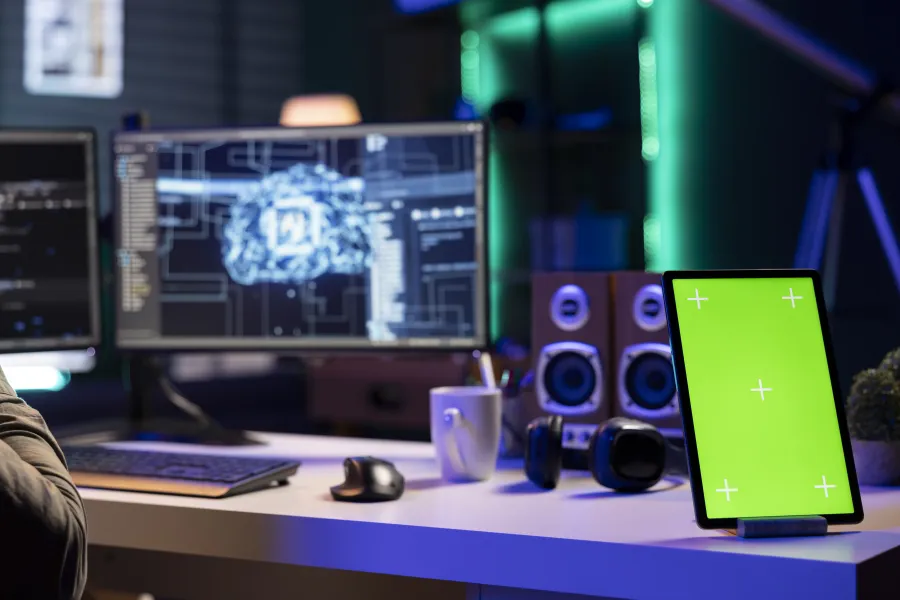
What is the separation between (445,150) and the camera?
1.53 m

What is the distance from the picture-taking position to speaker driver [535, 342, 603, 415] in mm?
1345

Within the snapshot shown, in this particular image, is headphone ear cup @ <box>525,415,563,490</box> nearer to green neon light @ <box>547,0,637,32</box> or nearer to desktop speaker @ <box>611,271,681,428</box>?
desktop speaker @ <box>611,271,681,428</box>

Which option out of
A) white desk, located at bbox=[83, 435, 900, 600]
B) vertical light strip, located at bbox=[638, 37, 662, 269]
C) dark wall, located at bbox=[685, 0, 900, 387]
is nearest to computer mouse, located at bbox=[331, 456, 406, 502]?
white desk, located at bbox=[83, 435, 900, 600]

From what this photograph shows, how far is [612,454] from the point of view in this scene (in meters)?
1.16

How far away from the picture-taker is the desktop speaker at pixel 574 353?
4.41 ft

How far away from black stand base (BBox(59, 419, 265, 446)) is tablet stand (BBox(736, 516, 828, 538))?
2.77 feet

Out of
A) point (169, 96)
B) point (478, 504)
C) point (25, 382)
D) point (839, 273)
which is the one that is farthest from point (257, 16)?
point (478, 504)

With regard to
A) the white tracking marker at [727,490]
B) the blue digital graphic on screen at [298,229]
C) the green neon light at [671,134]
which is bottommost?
the white tracking marker at [727,490]

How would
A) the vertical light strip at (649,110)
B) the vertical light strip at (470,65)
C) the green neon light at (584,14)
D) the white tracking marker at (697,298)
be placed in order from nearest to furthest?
the white tracking marker at (697,298) → the vertical light strip at (649,110) → the green neon light at (584,14) → the vertical light strip at (470,65)

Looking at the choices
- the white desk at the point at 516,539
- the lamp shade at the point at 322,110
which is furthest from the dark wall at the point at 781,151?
the white desk at the point at 516,539

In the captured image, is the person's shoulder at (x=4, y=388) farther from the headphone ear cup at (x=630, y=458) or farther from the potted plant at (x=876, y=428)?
the potted plant at (x=876, y=428)

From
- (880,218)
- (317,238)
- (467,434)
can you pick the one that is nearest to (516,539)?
(467,434)

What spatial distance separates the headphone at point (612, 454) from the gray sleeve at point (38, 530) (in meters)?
0.53

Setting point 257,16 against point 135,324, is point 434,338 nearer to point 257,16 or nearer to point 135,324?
point 135,324
